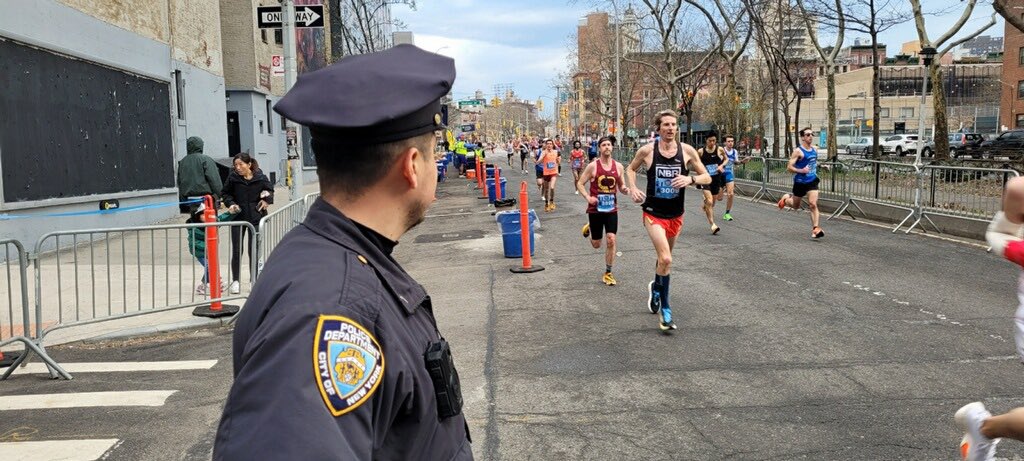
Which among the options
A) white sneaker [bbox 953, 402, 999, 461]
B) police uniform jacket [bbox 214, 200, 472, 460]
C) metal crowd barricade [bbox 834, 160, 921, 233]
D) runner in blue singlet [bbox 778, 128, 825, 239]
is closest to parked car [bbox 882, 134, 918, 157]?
metal crowd barricade [bbox 834, 160, 921, 233]

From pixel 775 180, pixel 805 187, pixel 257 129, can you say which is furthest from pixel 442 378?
pixel 257 129

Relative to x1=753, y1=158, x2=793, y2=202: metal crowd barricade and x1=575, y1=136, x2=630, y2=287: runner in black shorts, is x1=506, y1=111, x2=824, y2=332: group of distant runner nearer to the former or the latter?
x1=575, y1=136, x2=630, y2=287: runner in black shorts

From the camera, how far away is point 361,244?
1432 millimetres

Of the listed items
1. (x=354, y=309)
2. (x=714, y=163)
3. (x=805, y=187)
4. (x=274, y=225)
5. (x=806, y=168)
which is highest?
(x=714, y=163)

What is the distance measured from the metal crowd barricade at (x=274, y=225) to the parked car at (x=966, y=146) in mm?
32928

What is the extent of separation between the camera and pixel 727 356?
6250mm

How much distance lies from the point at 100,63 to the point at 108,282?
928 centimetres

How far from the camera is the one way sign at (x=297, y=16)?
12.7 meters

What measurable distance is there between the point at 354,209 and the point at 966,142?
5263cm

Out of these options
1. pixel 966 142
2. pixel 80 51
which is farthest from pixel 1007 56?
pixel 80 51

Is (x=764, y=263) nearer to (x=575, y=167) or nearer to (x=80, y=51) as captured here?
(x=80, y=51)

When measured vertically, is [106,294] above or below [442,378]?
below

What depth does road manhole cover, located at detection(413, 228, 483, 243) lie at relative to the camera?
15.1m

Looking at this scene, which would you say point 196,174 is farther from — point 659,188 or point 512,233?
point 659,188
